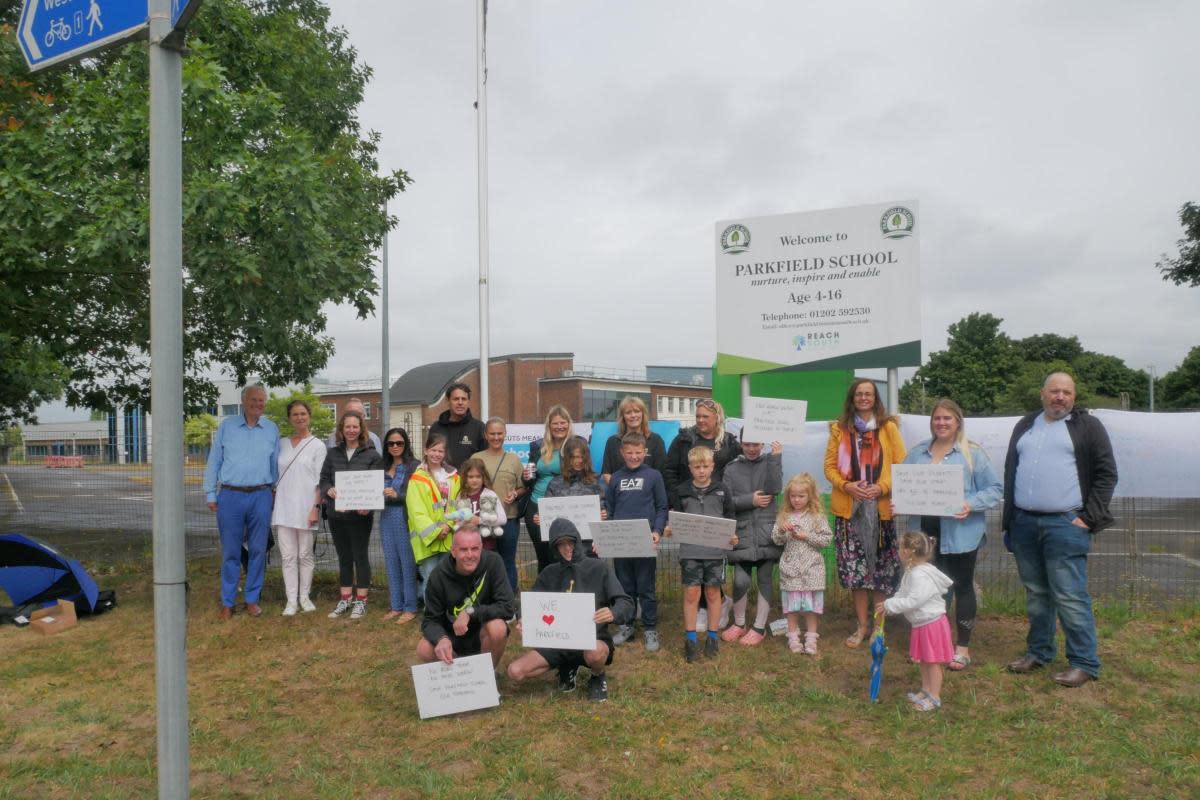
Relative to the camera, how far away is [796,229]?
7.85m

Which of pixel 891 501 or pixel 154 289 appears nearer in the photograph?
pixel 154 289

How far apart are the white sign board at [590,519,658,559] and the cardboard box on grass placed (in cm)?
500

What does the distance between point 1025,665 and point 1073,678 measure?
32 centimetres

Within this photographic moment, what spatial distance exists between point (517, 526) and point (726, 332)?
8.72ft

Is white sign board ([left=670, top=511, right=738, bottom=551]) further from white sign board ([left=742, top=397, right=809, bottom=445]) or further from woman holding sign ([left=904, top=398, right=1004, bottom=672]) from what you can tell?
woman holding sign ([left=904, top=398, right=1004, bottom=672])

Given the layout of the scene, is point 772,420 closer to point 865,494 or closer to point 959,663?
point 865,494

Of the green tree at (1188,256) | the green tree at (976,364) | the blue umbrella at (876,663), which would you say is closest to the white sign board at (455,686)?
the blue umbrella at (876,663)

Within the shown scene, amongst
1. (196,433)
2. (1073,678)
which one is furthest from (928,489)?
(196,433)

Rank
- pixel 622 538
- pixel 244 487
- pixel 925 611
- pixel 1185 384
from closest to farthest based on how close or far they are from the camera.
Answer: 1. pixel 925 611
2. pixel 622 538
3. pixel 244 487
4. pixel 1185 384

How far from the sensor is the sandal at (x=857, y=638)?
21.3 ft

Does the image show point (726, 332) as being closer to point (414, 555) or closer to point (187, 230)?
point (414, 555)

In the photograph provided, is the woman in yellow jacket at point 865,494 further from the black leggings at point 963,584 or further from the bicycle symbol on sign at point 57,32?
the bicycle symbol on sign at point 57,32

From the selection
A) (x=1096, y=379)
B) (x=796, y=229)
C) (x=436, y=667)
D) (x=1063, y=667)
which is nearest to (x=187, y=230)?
(x=436, y=667)

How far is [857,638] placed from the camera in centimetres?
654
